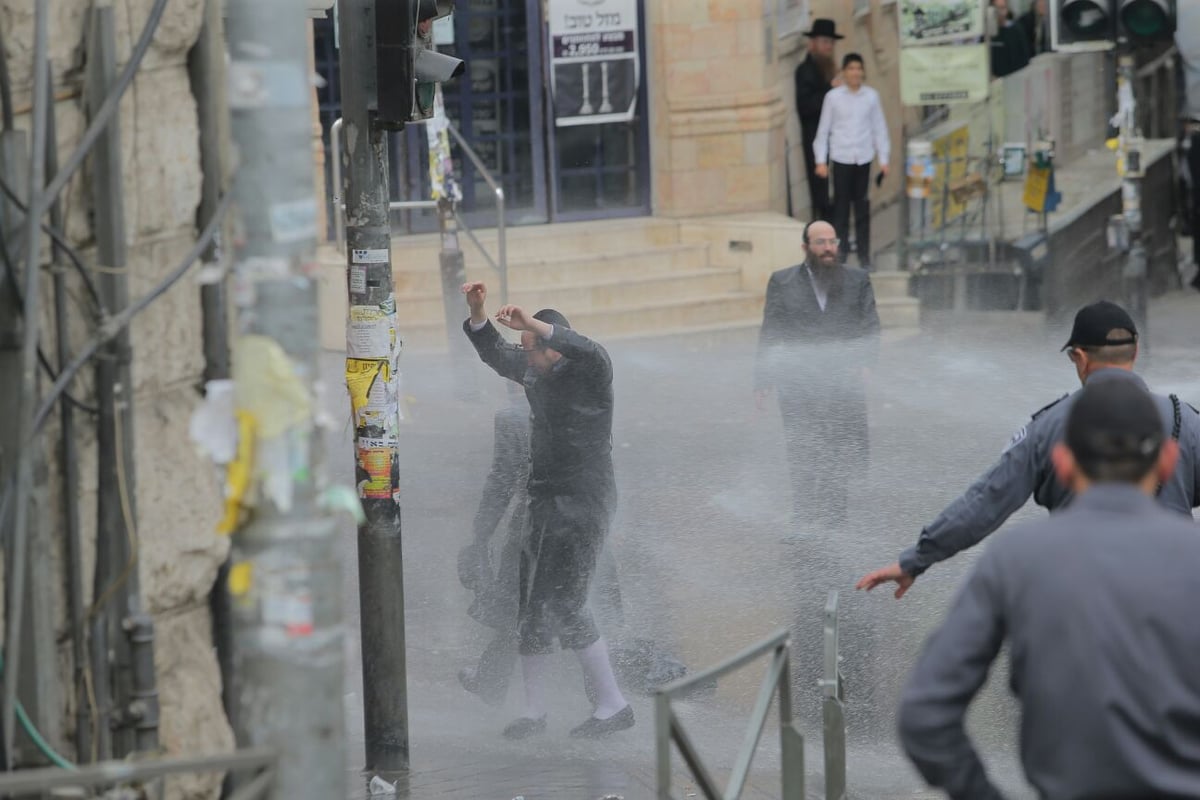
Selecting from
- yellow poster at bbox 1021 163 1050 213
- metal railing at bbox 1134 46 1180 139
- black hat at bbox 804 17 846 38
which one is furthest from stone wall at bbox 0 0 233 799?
metal railing at bbox 1134 46 1180 139

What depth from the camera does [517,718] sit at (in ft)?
26.8

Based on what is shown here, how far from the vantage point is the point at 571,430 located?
319 inches

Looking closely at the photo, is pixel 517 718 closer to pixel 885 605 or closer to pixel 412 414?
pixel 885 605

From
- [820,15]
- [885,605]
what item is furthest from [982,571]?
[820,15]

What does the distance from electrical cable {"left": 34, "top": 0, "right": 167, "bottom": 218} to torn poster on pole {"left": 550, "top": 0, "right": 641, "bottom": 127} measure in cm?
1385

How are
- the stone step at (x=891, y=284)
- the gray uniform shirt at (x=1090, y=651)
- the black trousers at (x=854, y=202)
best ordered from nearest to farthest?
the gray uniform shirt at (x=1090, y=651)
the stone step at (x=891, y=284)
the black trousers at (x=854, y=202)

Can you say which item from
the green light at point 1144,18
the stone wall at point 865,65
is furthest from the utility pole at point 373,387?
the stone wall at point 865,65

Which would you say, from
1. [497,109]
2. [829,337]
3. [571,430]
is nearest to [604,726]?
[571,430]

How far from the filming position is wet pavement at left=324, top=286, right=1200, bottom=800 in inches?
303

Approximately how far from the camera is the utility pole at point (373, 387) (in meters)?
7.07

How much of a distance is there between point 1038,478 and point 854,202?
43.1 feet

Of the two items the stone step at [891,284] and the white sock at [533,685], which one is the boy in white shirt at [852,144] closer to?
the stone step at [891,284]

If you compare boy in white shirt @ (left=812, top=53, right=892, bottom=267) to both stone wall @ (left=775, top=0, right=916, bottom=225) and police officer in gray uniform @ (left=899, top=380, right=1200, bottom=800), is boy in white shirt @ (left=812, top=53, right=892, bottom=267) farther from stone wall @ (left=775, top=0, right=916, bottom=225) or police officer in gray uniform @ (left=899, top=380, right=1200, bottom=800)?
police officer in gray uniform @ (left=899, top=380, right=1200, bottom=800)

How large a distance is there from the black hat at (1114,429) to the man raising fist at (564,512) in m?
4.15
